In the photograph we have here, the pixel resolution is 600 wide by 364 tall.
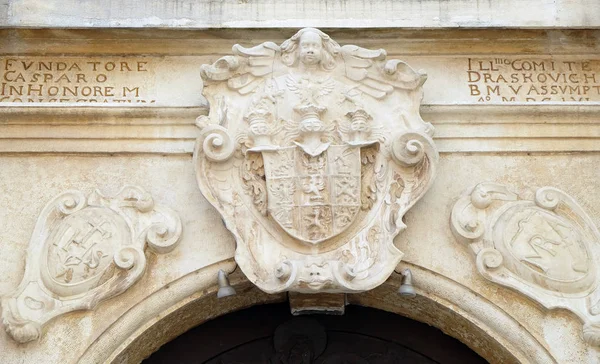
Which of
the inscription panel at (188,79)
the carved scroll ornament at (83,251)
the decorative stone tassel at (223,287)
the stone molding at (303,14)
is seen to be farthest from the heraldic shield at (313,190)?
the stone molding at (303,14)

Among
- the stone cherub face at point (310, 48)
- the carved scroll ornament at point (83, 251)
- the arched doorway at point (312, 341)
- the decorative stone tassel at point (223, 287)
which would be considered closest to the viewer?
the carved scroll ornament at point (83, 251)

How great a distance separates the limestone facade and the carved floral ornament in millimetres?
13

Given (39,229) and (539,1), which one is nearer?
(39,229)

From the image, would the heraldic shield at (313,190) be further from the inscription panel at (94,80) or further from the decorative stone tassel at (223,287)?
the inscription panel at (94,80)

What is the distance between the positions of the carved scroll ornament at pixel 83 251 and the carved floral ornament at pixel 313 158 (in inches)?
13.9

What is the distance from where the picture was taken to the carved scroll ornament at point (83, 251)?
19.5 feet

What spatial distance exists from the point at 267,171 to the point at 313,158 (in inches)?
9.2

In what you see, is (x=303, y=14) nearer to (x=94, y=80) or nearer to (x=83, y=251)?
(x=94, y=80)

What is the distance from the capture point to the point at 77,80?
6.52 meters

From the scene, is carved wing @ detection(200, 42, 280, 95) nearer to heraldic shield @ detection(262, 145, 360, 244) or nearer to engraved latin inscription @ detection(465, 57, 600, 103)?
heraldic shield @ detection(262, 145, 360, 244)

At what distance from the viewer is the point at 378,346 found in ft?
21.2

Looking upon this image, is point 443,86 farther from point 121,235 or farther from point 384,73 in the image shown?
point 121,235

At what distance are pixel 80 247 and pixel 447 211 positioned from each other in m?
1.82

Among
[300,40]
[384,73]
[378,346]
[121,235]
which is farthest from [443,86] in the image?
[121,235]
